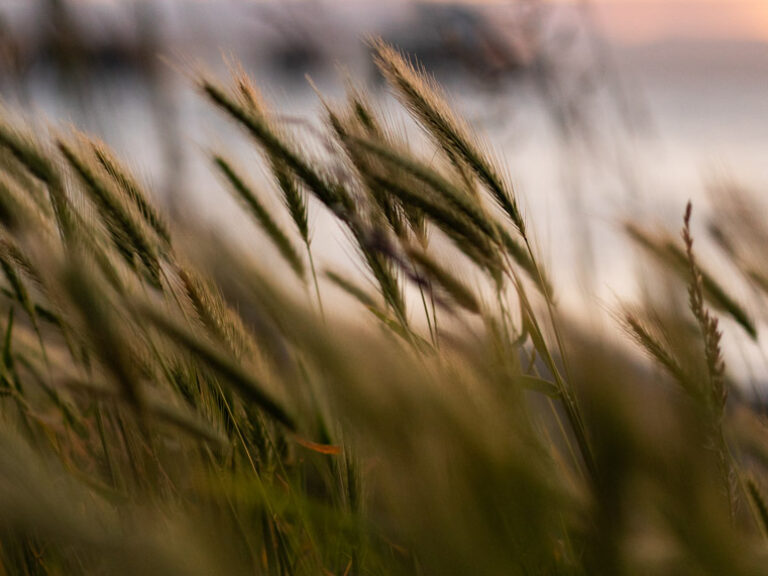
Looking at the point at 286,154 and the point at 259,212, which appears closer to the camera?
the point at 286,154

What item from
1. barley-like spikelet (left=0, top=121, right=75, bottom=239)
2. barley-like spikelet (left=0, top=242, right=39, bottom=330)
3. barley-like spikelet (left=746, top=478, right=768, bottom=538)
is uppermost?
barley-like spikelet (left=0, top=121, right=75, bottom=239)

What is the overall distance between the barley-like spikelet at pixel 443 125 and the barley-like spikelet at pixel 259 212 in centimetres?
19

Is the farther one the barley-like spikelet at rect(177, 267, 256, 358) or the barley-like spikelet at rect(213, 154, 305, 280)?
the barley-like spikelet at rect(213, 154, 305, 280)

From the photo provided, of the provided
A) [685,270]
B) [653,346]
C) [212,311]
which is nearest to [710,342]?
[653,346]

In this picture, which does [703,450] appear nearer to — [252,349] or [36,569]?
[252,349]

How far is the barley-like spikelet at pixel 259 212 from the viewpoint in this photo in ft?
2.47

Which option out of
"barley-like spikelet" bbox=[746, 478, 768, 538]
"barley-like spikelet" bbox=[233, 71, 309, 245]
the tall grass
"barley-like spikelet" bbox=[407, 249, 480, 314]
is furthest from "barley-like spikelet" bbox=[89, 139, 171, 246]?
"barley-like spikelet" bbox=[746, 478, 768, 538]

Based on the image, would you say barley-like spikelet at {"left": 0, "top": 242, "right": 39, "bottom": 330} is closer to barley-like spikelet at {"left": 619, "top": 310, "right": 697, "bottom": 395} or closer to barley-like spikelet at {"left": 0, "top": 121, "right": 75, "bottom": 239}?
barley-like spikelet at {"left": 0, "top": 121, "right": 75, "bottom": 239}

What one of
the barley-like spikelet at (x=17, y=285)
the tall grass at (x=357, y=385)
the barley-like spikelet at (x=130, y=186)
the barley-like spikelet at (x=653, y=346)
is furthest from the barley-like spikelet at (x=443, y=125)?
the barley-like spikelet at (x=17, y=285)

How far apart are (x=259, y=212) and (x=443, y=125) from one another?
224 millimetres

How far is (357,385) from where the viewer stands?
0.43 m

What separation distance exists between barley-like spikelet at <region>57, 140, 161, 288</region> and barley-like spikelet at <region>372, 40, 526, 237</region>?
0.72 feet

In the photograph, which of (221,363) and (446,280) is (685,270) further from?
(221,363)

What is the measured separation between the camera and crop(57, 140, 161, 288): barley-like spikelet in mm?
593
